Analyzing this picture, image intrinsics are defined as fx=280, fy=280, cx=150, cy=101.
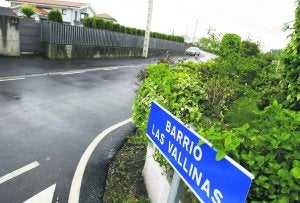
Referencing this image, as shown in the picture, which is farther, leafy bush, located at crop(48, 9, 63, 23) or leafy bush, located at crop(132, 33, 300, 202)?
leafy bush, located at crop(48, 9, 63, 23)

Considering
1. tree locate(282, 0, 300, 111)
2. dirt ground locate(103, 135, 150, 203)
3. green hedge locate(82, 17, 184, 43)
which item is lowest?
dirt ground locate(103, 135, 150, 203)

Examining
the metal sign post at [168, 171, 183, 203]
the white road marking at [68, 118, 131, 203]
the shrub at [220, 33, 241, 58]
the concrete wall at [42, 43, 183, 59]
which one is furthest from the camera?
the concrete wall at [42, 43, 183, 59]

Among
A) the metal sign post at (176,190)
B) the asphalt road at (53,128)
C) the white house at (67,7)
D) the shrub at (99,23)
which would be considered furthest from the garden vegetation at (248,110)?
the white house at (67,7)

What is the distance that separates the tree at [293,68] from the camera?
420 centimetres

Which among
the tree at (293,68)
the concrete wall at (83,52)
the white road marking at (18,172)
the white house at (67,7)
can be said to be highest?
the white house at (67,7)

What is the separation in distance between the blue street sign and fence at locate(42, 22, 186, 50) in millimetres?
17416

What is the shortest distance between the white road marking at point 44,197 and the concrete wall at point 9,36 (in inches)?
533

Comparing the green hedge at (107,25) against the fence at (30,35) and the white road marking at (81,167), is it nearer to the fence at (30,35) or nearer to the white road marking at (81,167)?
the fence at (30,35)

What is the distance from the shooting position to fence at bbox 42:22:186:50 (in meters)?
18.1

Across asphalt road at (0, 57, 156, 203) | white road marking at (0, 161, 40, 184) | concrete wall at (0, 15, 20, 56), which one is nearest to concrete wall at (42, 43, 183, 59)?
concrete wall at (0, 15, 20, 56)

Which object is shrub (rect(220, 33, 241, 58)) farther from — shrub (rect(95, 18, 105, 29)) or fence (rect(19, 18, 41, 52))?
shrub (rect(95, 18, 105, 29))

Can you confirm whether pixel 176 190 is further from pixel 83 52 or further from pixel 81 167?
pixel 83 52

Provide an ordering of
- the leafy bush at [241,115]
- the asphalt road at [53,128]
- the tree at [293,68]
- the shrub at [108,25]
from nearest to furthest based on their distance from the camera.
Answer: the leafy bush at [241,115] < the tree at [293,68] < the asphalt road at [53,128] < the shrub at [108,25]

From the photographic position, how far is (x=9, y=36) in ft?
52.1
